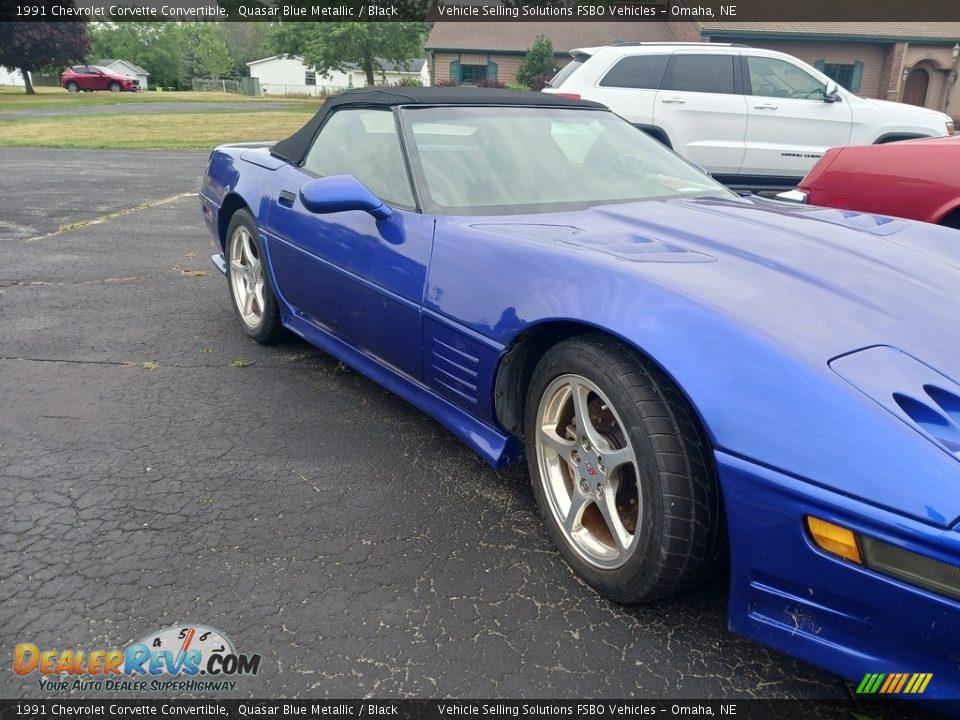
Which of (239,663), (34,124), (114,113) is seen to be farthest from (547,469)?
(114,113)

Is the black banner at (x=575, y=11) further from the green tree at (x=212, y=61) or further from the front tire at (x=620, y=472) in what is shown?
the green tree at (x=212, y=61)

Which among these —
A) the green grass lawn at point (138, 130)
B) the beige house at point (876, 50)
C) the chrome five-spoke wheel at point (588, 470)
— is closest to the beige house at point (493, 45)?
the beige house at point (876, 50)

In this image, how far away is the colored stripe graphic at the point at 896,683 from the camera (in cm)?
140

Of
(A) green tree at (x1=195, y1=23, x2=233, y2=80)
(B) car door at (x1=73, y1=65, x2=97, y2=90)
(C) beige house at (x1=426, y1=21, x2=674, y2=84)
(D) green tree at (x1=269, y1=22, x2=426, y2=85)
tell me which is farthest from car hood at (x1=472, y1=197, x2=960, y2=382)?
(A) green tree at (x1=195, y1=23, x2=233, y2=80)

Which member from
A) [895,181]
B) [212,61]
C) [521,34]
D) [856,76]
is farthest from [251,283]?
[212,61]

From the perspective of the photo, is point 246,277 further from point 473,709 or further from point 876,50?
point 876,50

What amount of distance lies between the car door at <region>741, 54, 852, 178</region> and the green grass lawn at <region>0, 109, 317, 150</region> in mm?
11756

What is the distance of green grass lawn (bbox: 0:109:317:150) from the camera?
15812 millimetres

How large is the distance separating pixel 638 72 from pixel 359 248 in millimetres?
6131

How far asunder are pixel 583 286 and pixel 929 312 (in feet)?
2.84

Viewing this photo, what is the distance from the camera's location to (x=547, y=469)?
7.11 feet

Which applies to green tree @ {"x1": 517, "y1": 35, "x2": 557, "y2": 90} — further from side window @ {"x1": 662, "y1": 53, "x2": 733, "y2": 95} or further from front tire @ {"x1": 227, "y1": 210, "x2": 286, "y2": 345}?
front tire @ {"x1": 227, "y1": 210, "x2": 286, "y2": 345}

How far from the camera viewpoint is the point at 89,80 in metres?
47.9

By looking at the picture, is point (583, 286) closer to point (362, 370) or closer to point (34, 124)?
point (362, 370)
